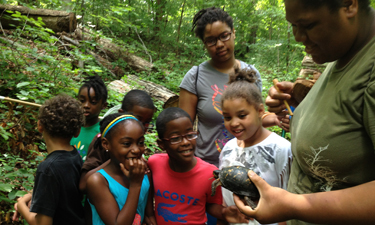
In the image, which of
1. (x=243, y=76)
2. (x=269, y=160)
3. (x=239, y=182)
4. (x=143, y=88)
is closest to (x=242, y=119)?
(x=269, y=160)

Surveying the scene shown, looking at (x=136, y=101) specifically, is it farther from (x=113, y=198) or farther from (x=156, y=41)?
(x=156, y=41)

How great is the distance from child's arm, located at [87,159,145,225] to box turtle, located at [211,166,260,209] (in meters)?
0.69

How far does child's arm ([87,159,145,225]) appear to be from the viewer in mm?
1750

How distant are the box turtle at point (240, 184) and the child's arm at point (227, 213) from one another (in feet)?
1.25

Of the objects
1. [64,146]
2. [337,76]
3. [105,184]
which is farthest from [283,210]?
[64,146]

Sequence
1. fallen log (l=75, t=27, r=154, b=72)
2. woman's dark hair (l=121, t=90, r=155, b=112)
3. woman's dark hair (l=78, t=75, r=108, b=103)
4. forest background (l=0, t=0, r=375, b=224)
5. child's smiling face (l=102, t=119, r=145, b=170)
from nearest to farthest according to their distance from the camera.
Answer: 1. child's smiling face (l=102, t=119, r=145, b=170)
2. woman's dark hair (l=121, t=90, r=155, b=112)
3. woman's dark hair (l=78, t=75, r=108, b=103)
4. forest background (l=0, t=0, r=375, b=224)
5. fallen log (l=75, t=27, r=154, b=72)

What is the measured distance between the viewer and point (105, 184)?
1.85 metres

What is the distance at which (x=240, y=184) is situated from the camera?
1481mm

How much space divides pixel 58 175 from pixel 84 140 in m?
0.93

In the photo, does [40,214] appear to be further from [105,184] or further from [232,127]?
[232,127]

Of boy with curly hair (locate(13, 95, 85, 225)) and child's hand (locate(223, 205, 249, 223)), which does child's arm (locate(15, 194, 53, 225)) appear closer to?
boy with curly hair (locate(13, 95, 85, 225))

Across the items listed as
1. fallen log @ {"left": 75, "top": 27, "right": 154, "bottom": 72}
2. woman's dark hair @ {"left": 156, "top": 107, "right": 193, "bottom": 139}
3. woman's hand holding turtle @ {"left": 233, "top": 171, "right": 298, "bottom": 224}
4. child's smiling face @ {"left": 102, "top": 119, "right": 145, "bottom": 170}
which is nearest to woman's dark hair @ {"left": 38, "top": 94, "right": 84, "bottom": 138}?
child's smiling face @ {"left": 102, "top": 119, "right": 145, "bottom": 170}

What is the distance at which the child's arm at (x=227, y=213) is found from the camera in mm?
1815

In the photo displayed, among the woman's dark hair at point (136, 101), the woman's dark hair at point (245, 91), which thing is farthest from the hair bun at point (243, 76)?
the woman's dark hair at point (136, 101)
